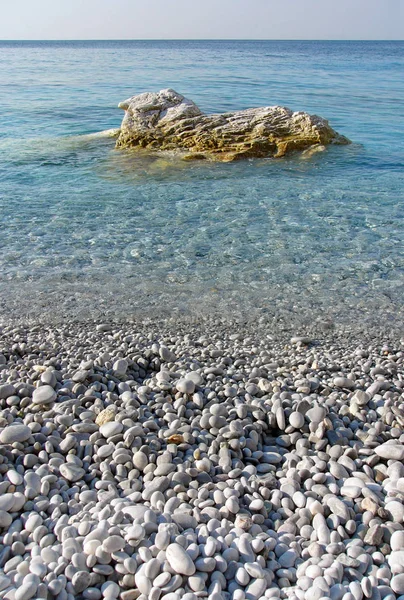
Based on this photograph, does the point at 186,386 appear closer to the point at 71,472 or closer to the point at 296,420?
the point at 296,420

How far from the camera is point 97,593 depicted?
2.86 meters

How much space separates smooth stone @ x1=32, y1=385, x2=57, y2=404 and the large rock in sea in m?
11.0

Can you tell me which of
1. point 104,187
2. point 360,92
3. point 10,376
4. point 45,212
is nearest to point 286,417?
point 10,376

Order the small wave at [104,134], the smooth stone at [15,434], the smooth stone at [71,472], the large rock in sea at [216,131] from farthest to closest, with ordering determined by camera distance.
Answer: the small wave at [104,134], the large rock in sea at [216,131], the smooth stone at [15,434], the smooth stone at [71,472]

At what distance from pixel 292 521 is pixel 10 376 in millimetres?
2977

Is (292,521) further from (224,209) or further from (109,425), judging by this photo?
(224,209)

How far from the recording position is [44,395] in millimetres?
4609

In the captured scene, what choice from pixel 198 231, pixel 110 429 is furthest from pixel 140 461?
pixel 198 231

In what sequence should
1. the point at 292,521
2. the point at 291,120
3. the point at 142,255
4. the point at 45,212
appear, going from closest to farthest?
the point at 292,521
the point at 142,255
the point at 45,212
the point at 291,120

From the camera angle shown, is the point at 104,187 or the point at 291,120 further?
the point at 291,120

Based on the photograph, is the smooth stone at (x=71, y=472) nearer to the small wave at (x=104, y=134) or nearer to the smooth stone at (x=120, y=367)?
the smooth stone at (x=120, y=367)

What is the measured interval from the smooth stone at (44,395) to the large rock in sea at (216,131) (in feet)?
36.1

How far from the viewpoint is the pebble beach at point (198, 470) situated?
295 cm

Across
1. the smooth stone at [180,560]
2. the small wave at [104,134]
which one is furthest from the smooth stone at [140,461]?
the small wave at [104,134]
